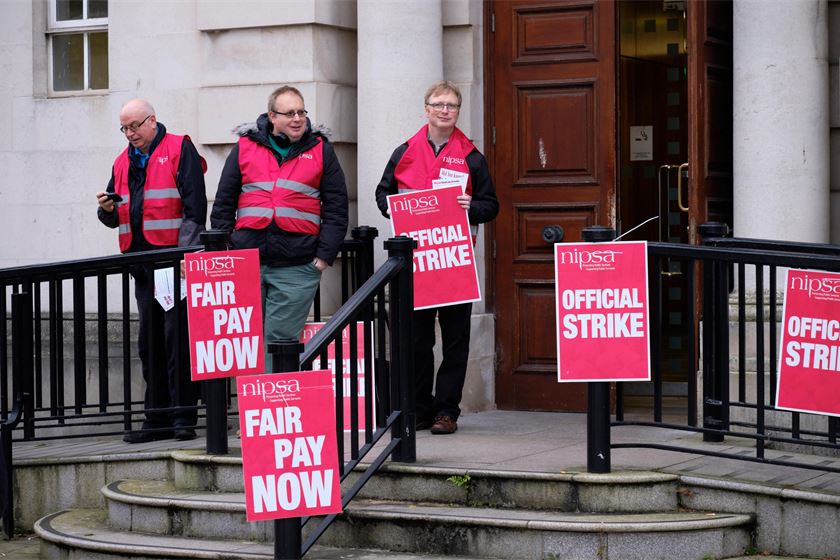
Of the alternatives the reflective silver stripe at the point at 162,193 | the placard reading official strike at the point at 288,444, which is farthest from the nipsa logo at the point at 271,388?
Answer: the reflective silver stripe at the point at 162,193

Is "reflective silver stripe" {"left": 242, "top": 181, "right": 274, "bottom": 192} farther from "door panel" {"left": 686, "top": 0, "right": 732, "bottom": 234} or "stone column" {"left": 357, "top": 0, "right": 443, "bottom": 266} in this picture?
"door panel" {"left": 686, "top": 0, "right": 732, "bottom": 234}

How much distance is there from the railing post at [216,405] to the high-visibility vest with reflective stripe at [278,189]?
429mm

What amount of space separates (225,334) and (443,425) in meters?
→ 1.56

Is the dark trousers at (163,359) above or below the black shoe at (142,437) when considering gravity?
above

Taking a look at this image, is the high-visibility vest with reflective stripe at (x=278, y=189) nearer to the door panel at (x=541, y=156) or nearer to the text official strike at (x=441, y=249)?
the text official strike at (x=441, y=249)

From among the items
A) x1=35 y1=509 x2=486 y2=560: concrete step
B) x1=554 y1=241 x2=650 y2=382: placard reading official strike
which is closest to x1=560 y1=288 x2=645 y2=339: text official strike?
x1=554 y1=241 x2=650 y2=382: placard reading official strike

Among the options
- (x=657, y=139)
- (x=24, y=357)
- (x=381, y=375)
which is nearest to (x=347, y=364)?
(x=381, y=375)

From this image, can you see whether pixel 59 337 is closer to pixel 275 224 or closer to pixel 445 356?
pixel 275 224

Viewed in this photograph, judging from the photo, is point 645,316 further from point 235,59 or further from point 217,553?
point 235,59

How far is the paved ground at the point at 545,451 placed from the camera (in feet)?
23.7

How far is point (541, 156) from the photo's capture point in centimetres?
996

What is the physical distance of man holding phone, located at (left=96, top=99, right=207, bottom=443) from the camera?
28.9 feet

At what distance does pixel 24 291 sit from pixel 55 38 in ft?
11.2

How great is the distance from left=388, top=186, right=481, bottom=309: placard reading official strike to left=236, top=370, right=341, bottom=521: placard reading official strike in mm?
2171
